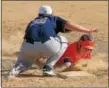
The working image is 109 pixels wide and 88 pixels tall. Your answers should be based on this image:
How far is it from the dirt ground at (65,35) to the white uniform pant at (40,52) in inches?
8.6

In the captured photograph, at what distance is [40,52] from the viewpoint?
10977 millimetres

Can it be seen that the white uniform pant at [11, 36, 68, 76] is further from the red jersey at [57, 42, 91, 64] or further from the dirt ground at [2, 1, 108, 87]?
the red jersey at [57, 42, 91, 64]

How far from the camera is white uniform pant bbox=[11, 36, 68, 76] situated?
11.0 meters

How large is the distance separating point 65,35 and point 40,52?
16.8 ft

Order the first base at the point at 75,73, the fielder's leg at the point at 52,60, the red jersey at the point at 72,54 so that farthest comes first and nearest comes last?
the red jersey at the point at 72,54
the first base at the point at 75,73
the fielder's leg at the point at 52,60

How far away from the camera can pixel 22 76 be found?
1128cm

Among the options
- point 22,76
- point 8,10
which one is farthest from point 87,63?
point 8,10

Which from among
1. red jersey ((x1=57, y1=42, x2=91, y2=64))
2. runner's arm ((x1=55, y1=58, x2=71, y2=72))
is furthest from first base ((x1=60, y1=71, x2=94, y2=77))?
red jersey ((x1=57, y1=42, x2=91, y2=64))

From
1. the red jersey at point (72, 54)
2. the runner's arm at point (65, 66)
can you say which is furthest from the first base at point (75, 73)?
the red jersey at point (72, 54)

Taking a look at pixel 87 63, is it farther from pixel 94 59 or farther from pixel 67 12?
pixel 67 12

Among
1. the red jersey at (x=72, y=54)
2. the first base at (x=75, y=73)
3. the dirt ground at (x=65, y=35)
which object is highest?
the red jersey at (x=72, y=54)

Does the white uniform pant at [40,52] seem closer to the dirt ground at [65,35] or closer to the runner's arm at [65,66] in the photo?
the dirt ground at [65,35]

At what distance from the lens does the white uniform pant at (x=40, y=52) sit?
11.0m

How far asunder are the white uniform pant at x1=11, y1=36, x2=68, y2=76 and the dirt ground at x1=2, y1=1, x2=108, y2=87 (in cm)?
22
